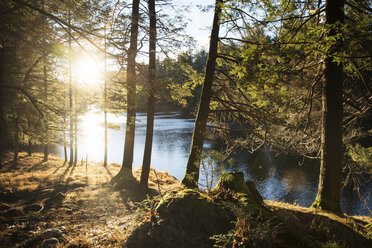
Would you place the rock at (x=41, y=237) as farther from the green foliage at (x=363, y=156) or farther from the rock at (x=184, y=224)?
the green foliage at (x=363, y=156)

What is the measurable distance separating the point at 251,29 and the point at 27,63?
10038 millimetres

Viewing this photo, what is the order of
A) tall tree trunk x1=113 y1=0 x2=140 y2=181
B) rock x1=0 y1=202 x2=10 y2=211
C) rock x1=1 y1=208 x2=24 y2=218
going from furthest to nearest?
1. tall tree trunk x1=113 y1=0 x2=140 y2=181
2. rock x1=0 y1=202 x2=10 y2=211
3. rock x1=1 y1=208 x2=24 y2=218

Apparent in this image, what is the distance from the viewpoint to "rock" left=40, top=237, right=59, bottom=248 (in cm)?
410

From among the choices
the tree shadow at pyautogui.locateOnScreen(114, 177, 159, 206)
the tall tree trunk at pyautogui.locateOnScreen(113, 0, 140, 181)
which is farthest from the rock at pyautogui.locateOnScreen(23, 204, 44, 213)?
the tall tree trunk at pyautogui.locateOnScreen(113, 0, 140, 181)

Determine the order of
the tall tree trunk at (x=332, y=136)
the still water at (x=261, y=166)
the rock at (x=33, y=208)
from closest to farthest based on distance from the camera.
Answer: the tall tree trunk at (x=332, y=136) → the rock at (x=33, y=208) → the still water at (x=261, y=166)

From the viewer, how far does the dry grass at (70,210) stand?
14.9 feet

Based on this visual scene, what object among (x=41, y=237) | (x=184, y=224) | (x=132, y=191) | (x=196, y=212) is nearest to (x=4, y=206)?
(x=41, y=237)

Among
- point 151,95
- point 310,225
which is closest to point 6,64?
point 151,95

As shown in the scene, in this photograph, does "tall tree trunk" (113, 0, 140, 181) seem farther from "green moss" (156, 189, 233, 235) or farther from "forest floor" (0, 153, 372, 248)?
"green moss" (156, 189, 233, 235)

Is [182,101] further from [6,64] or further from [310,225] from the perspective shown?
[6,64]

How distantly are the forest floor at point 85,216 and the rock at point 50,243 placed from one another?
18 mm

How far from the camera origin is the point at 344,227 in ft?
14.9

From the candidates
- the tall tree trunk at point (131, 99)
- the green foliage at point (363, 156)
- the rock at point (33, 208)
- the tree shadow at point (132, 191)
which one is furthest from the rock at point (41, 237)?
the green foliage at point (363, 156)

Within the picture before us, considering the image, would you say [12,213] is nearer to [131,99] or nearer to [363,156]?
[131,99]
